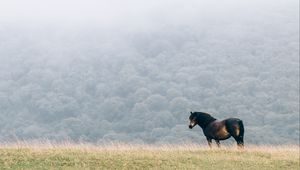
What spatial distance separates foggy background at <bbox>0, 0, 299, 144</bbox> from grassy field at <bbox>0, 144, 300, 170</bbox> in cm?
5414

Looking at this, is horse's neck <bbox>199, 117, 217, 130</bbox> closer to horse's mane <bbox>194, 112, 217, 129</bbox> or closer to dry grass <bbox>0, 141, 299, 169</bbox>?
horse's mane <bbox>194, 112, 217, 129</bbox>

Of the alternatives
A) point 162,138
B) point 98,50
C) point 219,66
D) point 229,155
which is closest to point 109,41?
point 98,50

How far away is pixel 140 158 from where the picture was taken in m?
18.0

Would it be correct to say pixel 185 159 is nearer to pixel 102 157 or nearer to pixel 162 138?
pixel 102 157

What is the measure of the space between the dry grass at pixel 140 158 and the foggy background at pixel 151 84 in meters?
54.1

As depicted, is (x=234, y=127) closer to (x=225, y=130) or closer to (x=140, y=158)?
(x=225, y=130)

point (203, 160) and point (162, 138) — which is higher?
point (203, 160)

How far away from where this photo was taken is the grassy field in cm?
1656

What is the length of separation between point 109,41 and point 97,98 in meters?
65.8

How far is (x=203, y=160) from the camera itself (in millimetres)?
18266

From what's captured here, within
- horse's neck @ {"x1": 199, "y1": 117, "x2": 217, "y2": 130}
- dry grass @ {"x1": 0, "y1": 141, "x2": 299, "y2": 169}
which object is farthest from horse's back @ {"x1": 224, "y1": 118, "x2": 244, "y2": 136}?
dry grass @ {"x1": 0, "y1": 141, "x2": 299, "y2": 169}

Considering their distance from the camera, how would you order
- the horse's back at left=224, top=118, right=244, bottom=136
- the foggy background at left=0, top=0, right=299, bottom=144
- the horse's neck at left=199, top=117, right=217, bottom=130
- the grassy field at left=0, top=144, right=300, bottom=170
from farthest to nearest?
1. the foggy background at left=0, top=0, right=299, bottom=144
2. the horse's neck at left=199, top=117, right=217, bottom=130
3. the horse's back at left=224, top=118, right=244, bottom=136
4. the grassy field at left=0, top=144, right=300, bottom=170

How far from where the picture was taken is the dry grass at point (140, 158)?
16562 mm

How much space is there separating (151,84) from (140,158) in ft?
378
